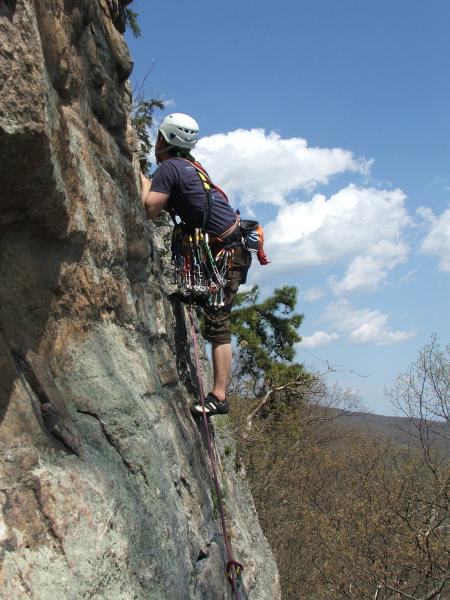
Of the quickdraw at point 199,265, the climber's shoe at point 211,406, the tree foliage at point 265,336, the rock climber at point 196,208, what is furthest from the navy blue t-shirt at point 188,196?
the tree foliage at point 265,336

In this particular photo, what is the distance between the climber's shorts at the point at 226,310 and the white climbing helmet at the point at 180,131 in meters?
0.96

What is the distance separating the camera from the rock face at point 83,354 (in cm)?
218

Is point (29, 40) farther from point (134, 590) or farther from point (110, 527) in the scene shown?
point (134, 590)

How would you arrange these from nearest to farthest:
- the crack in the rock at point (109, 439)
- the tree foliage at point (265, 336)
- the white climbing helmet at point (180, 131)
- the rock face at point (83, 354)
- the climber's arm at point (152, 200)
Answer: the rock face at point (83, 354)
the crack in the rock at point (109, 439)
the climber's arm at point (152, 200)
the white climbing helmet at point (180, 131)
the tree foliage at point (265, 336)

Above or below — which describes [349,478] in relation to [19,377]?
above

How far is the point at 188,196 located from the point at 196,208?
13cm

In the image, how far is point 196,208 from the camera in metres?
4.56

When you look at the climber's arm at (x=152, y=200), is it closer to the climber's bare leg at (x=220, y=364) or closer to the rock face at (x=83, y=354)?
the rock face at (x=83, y=354)

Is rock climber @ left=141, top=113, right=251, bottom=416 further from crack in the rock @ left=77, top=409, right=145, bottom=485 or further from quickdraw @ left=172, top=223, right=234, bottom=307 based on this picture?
crack in the rock @ left=77, top=409, right=145, bottom=485

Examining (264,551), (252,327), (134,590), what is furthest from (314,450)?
(134,590)

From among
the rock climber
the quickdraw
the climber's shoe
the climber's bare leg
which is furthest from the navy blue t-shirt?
the climber's shoe

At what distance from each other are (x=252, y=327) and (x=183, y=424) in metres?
18.9

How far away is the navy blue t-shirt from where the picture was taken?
4.36m

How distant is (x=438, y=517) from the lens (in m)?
13.5
